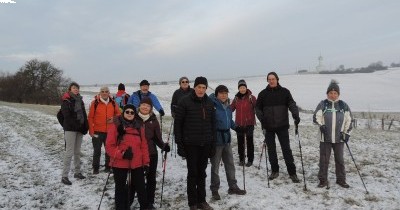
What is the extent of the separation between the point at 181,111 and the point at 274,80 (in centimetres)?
316

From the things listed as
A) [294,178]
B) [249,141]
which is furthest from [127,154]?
[249,141]

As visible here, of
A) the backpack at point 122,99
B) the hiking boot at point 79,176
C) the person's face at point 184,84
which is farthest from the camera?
the backpack at point 122,99

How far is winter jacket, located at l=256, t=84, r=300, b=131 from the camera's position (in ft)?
29.9

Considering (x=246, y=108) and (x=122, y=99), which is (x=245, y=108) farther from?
(x=122, y=99)

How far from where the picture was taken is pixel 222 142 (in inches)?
313

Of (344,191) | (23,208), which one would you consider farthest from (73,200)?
(344,191)

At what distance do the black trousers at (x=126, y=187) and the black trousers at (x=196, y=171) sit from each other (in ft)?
3.15

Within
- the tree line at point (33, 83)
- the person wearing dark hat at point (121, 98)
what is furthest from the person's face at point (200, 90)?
the tree line at point (33, 83)

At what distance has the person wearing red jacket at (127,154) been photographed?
265 inches

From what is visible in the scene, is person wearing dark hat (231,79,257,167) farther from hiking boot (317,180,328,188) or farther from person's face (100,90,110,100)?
person's face (100,90,110,100)

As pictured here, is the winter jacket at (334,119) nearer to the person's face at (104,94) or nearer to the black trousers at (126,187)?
the black trousers at (126,187)

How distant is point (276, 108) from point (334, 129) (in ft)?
4.95

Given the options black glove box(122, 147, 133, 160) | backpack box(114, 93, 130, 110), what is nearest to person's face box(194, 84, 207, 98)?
black glove box(122, 147, 133, 160)

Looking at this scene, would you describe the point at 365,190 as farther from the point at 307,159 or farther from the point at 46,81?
the point at 46,81
